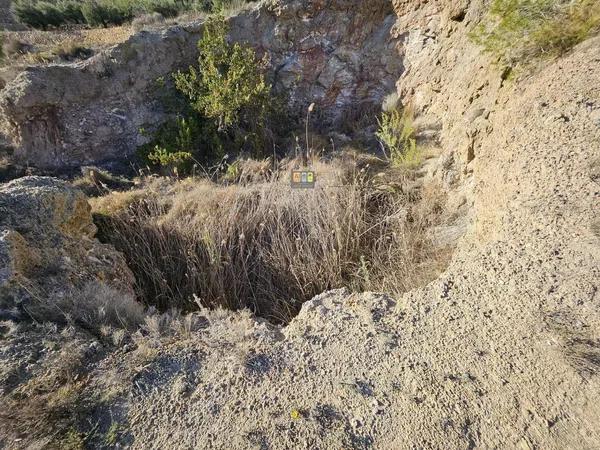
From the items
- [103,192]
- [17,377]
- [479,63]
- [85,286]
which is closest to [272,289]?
[85,286]

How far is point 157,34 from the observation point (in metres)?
5.44

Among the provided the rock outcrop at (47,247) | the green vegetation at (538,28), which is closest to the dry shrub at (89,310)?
the rock outcrop at (47,247)

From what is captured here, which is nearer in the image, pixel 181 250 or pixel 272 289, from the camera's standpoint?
pixel 272 289

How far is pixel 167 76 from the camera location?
18.1 ft

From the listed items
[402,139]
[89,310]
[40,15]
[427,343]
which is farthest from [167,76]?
[40,15]

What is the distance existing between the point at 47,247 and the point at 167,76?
4398mm

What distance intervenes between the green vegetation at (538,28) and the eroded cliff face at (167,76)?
2.79 m

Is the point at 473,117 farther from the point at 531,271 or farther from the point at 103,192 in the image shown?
the point at 103,192

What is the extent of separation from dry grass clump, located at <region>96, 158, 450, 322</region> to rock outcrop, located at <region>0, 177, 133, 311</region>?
0.41 meters

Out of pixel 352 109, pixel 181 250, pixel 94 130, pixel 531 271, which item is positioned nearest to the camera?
pixel 531 271

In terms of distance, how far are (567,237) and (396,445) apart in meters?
1.30

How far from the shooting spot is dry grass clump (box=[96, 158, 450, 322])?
8.86 ft

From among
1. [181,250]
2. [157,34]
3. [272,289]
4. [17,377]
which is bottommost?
[272,289]

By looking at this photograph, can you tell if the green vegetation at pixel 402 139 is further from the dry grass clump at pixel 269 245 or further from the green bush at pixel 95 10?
the green bush at pixel 95 10
